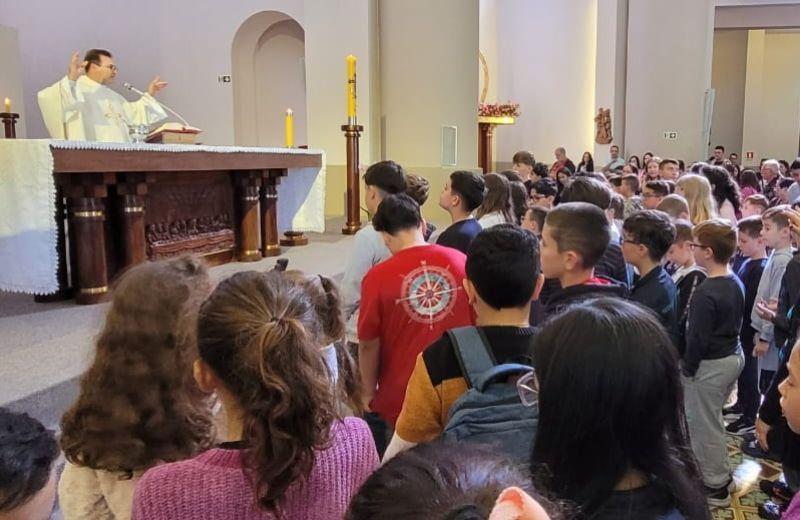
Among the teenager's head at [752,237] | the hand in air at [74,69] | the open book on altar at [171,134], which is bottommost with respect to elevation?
the teenager's head at [752,237]

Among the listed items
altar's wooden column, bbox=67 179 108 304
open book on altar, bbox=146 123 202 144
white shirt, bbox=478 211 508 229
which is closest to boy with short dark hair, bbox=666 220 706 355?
white shirt, bbox=478 211 508 229

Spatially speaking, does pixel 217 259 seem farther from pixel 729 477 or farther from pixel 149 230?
pixel 729 477

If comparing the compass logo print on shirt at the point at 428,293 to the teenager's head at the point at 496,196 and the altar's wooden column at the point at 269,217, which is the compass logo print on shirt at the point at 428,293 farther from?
the altar's wooden column at the point at 269,217

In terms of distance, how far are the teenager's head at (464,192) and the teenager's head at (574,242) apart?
0.95m

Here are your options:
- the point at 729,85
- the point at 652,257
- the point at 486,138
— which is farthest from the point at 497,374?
the point at 729,85

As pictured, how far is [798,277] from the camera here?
302 centimetres

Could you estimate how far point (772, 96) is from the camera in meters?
18.4

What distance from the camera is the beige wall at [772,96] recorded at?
1819 cm

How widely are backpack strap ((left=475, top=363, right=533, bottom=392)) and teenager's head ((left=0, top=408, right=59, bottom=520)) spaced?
77 cm

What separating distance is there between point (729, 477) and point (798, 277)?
944 mm

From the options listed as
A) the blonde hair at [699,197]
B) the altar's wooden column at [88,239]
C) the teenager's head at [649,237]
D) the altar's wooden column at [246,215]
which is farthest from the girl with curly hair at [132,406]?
the altar's wooden column at [246,215]

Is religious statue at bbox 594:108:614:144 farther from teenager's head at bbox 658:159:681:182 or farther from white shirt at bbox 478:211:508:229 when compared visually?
white shirt at bbox 478:211:508:229

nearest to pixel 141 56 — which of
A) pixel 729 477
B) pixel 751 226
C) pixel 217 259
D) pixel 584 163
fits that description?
pixel 217 259

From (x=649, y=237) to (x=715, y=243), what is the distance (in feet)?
1.43
